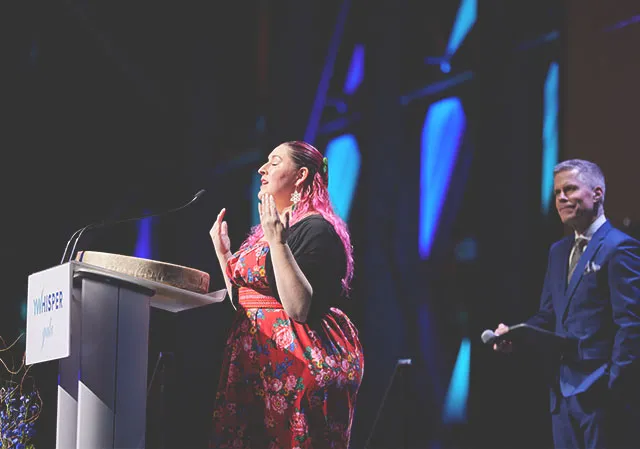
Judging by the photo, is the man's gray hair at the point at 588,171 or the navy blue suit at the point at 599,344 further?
the man's gray hair at the point at 588,171

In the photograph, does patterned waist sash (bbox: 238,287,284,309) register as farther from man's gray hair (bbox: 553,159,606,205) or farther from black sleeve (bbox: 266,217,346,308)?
man's gray hair (bbox: 553,159,606,205)

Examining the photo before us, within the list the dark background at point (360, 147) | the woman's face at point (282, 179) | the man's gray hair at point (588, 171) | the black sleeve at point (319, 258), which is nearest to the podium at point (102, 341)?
the black sleeve at point (319, 258)

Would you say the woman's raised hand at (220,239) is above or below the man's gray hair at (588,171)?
below

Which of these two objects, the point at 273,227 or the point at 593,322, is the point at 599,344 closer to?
the point at 593,322

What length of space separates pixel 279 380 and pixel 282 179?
25.7 inches

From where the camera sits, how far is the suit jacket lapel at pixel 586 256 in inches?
119

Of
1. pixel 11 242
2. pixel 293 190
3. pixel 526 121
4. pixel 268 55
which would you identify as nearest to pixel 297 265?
pixel 293 190

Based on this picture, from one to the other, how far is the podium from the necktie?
5.52 ft

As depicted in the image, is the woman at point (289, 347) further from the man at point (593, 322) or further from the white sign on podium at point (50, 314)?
the man at point (593, 322)

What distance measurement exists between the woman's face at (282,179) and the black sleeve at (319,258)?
0.49 ft

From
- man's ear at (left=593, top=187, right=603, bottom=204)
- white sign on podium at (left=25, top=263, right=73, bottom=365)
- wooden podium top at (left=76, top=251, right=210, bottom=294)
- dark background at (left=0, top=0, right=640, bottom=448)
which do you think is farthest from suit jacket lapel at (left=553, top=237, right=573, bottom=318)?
white sign on podium at (left=25, top=263, right=73, bottom=365)

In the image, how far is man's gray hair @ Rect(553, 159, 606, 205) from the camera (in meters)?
3.13

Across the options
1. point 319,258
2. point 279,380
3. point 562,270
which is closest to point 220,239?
point 319,258

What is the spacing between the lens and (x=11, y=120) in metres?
4.31
